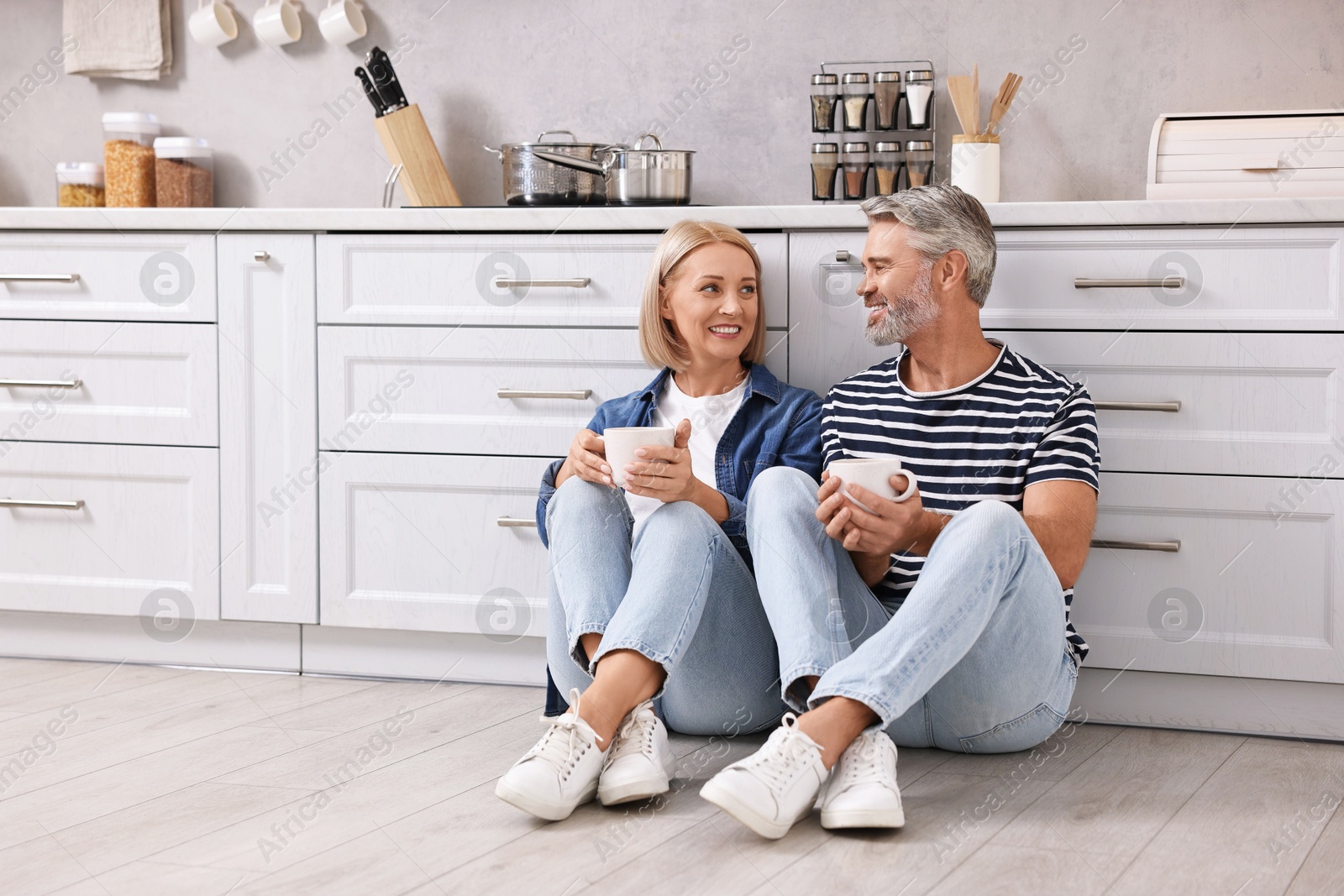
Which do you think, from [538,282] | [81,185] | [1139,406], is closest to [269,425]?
[538,282]

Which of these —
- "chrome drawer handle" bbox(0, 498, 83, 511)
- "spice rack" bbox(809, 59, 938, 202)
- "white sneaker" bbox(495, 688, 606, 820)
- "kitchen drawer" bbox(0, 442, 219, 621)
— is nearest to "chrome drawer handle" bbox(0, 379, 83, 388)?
"kitchen drawer" bbox(0, 442, 219, 621)

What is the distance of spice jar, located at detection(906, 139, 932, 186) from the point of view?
7.34 ft

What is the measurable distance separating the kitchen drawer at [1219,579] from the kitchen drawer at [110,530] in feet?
4.89

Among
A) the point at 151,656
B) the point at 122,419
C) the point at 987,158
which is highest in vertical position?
the point at 987,158

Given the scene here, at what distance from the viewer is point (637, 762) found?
1.42 metres

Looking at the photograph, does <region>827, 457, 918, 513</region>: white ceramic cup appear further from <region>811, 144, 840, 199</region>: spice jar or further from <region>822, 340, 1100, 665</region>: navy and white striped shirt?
<region>811, 144, 840, 199</region>: spice jar

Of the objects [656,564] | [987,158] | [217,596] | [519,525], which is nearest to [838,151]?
[987,158]

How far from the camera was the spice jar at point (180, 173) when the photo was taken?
2572 mm

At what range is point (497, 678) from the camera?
2.13 meters

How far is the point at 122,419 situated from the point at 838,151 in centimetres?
139

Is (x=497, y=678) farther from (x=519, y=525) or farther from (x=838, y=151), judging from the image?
(x=838, y=151)

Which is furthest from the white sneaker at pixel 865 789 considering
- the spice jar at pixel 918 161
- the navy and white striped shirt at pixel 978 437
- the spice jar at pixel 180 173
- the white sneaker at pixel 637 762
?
the spice jar at pixel 180 173

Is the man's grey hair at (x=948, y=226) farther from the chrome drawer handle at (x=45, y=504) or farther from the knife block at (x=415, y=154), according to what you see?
the chrome drawer handle at (x=45, y=504)

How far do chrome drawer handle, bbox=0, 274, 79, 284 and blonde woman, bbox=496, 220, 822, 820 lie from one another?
3.37 ft
